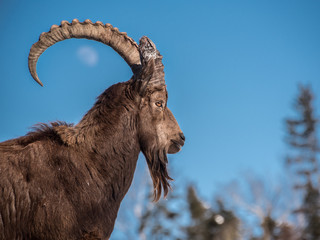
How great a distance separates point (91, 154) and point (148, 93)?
1251mm

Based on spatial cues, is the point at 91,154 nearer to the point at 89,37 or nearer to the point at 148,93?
the point at 148,93

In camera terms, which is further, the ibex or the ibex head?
the ibex head

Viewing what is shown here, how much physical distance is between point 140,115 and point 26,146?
1.56m

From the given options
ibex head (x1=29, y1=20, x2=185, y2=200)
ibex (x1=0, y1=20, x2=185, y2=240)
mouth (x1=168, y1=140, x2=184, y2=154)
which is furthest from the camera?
mouth (x1=168, y1=140, x2=184, y2=154)

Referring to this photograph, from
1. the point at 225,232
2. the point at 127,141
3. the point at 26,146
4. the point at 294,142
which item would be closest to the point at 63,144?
the point at 26,146

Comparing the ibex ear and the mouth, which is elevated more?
the ibex ear

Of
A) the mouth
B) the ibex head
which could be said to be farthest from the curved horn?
the mouth

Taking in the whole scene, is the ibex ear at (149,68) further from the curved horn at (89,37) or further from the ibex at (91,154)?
the curved horn at (89,37)

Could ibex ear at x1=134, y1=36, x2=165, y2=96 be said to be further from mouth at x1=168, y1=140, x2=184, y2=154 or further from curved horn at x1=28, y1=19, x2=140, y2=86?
mouth at x1=168, y1=140, x2=184, y2=154

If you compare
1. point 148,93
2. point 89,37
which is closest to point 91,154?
point 148,93

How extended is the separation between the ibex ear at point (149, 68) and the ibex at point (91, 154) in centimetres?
1

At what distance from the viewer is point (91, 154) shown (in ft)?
16.1

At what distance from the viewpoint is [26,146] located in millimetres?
4641

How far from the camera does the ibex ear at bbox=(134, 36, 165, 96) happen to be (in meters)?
5.53
